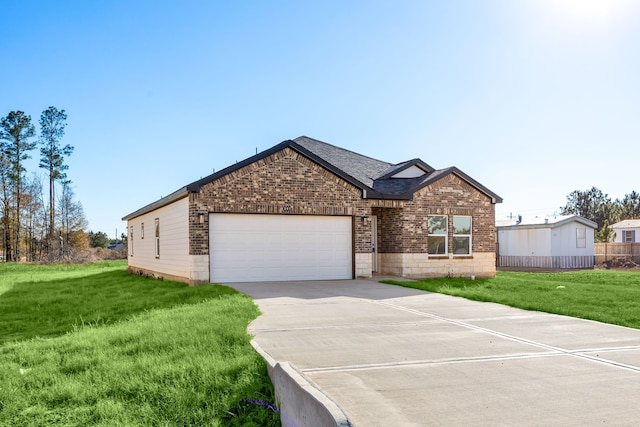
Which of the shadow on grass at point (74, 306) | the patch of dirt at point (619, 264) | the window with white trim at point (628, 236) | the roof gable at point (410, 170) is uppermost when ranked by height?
the roof gable at point (410, 170)

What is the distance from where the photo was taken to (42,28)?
15.2m

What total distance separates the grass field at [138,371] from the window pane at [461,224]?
11.9 meters

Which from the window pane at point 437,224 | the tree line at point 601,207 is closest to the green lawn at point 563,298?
the window pane at point 437,224

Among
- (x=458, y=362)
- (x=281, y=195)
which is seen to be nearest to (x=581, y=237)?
(x=281, y=195)

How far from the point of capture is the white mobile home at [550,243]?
106 feet

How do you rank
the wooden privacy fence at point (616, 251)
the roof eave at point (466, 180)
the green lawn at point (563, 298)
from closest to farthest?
the green lawn at point (563, 298) → the roof eave at point (466, 180) → the wooden privacy fence at point (616, 251)

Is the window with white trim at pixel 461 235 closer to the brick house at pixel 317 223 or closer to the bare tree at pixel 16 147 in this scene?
the brick house at pixel 317 223

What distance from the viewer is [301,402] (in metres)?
4.73

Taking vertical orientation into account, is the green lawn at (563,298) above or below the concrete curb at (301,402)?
below

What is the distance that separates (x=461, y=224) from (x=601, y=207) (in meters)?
69.3

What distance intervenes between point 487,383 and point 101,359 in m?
4.99

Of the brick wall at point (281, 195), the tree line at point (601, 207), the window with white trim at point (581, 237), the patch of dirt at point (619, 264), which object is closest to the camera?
the brick wall at point (281, 195)

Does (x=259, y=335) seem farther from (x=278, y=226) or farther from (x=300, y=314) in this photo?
(x=278, y=226)

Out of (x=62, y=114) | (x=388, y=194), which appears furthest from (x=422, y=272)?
(x=62, y=114)
